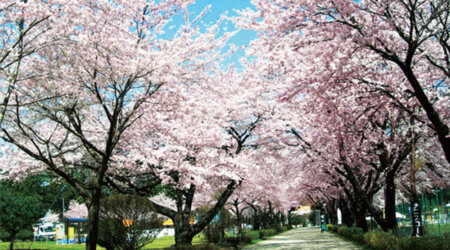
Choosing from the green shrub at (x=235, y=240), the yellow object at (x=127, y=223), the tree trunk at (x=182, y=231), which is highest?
the yellow object at (x=127, y=223)

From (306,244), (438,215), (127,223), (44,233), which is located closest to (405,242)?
(438,215)

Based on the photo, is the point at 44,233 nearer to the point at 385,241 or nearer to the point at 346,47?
the point at 385,241

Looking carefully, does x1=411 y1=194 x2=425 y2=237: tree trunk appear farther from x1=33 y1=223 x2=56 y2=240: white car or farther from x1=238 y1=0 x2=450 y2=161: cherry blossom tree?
x1=33 y1=223 x2=56 y2=240: white car

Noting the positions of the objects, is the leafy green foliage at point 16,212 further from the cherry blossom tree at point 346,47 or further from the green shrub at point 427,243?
the green shrub at point 427,243

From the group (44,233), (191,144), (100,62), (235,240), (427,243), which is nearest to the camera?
(427,243)

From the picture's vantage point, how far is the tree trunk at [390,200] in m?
14.1

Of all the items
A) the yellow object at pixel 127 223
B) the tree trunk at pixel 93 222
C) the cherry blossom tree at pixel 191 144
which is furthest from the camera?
the cherry blossom tree at pixel 191 144

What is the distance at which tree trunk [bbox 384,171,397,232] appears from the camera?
1412 centimetres

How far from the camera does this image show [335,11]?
7453 millimetres

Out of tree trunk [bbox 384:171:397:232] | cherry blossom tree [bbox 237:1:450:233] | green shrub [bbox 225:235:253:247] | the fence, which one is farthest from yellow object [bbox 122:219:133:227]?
green shrub [bbox 225:235:253:247]

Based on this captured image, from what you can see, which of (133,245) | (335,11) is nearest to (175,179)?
(133,245)

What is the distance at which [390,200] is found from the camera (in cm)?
1463

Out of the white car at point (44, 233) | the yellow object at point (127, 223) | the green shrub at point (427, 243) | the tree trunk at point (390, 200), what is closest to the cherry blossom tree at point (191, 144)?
the yellow object at point (127, 223)

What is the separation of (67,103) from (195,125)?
5.62 metres
